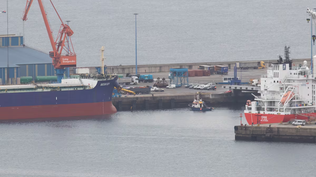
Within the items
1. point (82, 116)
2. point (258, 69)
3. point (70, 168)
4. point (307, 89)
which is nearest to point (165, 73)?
point (258, 69)

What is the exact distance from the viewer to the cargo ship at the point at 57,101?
70812 mm

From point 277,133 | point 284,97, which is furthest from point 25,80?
point 277,133

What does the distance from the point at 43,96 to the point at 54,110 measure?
1.90m

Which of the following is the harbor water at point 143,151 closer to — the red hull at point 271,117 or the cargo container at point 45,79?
the red hull at point 271,117

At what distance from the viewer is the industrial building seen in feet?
293

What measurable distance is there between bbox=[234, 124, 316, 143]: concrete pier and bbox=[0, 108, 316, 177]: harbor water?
57cm

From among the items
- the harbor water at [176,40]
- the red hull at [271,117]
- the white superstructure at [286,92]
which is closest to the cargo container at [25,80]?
the white superstructure at [286,92]

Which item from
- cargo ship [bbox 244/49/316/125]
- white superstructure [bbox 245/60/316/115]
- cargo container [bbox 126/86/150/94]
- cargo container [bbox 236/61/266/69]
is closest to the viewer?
cargo ship [bbox 244/49/316/125]

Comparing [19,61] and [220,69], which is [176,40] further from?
[19,61]

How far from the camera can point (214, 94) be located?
79.6 meters

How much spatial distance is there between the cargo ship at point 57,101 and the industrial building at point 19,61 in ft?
48.8

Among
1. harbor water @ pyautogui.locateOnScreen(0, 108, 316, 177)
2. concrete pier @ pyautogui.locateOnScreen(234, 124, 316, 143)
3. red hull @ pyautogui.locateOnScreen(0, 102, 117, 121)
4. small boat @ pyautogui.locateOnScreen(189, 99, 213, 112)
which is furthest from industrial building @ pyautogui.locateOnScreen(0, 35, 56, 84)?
concrete pier @ pyautogui.locateOnScreen(234, 124, 316, 143)

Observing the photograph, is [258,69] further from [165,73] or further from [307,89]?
[307,89]

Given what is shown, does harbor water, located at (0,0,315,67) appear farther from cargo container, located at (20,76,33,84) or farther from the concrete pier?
the concrete pier
